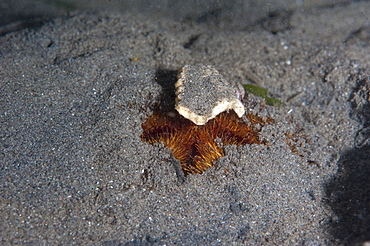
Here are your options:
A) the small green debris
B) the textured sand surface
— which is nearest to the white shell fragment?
the textured sand surface

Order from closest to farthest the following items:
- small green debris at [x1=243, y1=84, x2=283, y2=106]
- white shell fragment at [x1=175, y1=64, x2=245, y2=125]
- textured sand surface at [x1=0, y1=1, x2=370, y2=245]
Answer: textured sand surface at [x1=0, y1=1, x2=370, y2=245], white shell fragment at [x1=175, y1=64, x2=245, y2=125], small green debris at [x1=243, y1=84, x2=283, y2=106]

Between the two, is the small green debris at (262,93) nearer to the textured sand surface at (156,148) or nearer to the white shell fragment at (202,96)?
the textured sand surface at (156,148)

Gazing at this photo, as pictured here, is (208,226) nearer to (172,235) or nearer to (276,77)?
(172,235)

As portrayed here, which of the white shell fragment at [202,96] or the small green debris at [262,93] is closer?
the white shell fragment at [202,96]

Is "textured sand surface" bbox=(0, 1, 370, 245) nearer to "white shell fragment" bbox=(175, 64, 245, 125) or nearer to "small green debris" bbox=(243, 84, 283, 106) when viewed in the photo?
"small green debris" bbox=(243, 84, 283, 106)

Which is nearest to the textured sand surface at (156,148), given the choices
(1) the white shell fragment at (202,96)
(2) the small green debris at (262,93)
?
(2) the small green debris at (262,93)

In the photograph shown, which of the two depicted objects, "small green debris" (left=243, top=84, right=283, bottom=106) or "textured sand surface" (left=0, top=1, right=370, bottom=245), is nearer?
"textured sand surface" (left=0, top=1, right=370, bottom=245)
